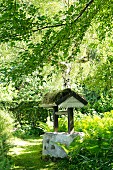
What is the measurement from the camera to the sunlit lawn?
22.8 feet

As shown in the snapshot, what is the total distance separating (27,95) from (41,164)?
6066 mm

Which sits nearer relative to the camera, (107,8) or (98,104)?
(107,8)

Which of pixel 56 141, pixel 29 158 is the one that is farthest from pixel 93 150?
pixel 29 158

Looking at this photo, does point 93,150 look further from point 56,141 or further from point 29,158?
point 29,158

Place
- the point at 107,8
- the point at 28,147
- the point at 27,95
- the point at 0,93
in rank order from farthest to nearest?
the point at 27,95, the point at 0,93, the point at 28,147, the point at 107,8

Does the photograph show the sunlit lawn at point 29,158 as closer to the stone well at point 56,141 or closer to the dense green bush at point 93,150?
the stone well at point 56,141

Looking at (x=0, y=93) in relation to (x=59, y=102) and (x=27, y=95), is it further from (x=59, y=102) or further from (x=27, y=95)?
(x=59, y=102)

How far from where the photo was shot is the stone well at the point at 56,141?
23.7 ft

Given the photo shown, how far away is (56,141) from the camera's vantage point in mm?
7492

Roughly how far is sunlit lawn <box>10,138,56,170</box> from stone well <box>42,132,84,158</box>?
0.26 metres

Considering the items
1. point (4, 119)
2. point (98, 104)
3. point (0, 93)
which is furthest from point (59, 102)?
point (98, 104)

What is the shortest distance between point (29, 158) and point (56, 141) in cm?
103

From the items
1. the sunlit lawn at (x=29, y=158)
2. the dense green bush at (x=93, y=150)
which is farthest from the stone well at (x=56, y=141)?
the dense green bush at (x=93, y=150)

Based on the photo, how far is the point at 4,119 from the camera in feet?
24.3
